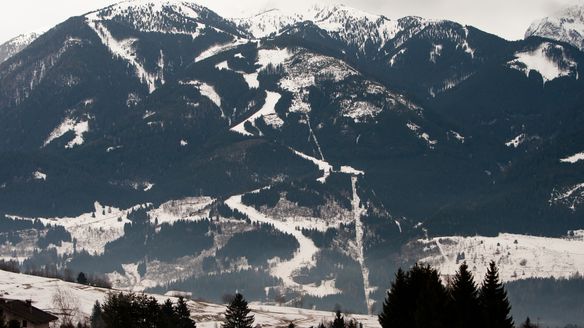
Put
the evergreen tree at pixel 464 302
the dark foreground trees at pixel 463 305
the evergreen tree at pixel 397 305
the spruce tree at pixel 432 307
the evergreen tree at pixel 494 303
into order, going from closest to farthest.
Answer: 1. the spruce tree at pixel 432 307
2. the dark foreground trees at pixel 463 305
3. the evergreen tree at pixel 464 302
4. the evergreen tree at pixel 494 303
5. the evergreen tree at pixel 397 305

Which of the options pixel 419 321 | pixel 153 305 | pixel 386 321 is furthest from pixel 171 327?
pixel 419 321

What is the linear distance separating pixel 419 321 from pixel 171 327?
61.4 metres

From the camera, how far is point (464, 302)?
479 ft

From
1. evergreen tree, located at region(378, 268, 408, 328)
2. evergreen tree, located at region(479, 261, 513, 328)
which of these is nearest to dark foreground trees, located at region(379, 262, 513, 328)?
evergreen tree, located at region(479, 261, 513, 328)

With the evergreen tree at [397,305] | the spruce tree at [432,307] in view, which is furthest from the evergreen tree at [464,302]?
the evergreen tree at [397,305]

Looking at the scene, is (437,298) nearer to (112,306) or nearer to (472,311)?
(472,311)

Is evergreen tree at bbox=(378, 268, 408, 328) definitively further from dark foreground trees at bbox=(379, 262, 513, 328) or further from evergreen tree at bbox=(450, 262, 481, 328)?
evergreen tree at bbox=(450, 262, 481, 328)

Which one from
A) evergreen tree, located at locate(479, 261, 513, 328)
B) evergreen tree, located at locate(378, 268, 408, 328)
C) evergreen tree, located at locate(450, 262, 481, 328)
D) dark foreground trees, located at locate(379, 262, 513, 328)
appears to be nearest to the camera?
dark foreground trees, located at locate(379, 262, 513, 328)

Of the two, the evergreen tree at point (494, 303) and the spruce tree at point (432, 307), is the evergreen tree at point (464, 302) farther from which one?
the spruce tree at point (432, 307)

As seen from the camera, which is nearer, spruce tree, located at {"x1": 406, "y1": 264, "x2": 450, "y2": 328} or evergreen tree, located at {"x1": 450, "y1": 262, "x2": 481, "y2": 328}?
spruce tree, located at {"x1": 406, "y1": 264, "x2": 450, "y2": 328}

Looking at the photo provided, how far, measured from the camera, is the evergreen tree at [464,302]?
14488 cm

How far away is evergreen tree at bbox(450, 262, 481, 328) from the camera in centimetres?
14488

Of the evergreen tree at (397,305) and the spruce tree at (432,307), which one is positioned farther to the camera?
the evergreen tree at (397,305)

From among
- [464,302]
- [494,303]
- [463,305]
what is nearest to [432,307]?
[463,305]
